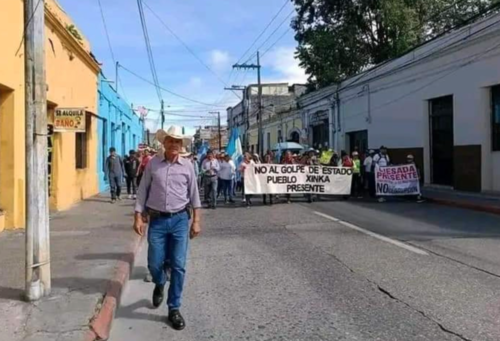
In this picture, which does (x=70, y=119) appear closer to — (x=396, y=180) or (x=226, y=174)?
(x=226, y=174)

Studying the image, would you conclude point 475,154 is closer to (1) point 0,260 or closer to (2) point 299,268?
(2) point 299,268

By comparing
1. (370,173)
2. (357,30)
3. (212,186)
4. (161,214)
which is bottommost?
(212,186)

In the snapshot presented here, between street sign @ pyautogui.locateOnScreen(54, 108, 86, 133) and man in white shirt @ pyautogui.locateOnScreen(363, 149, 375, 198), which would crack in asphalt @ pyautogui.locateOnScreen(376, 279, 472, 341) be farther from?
man in white shirt @ pyautogui.locateOnScreen(363, 149, 375, 198)

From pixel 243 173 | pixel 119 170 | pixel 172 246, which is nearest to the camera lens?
pixel 172 246

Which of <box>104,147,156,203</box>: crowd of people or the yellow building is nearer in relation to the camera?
the yellow building

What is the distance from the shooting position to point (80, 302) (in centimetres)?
616

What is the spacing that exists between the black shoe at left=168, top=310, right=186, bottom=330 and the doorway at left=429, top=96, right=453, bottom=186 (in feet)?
59.7

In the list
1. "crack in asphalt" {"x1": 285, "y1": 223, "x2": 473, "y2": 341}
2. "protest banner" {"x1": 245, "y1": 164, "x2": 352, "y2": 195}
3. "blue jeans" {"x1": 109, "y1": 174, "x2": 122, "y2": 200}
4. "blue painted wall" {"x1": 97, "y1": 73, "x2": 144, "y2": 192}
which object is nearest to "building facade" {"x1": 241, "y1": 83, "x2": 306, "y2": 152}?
"blue painted wall" {"x1": 97, "y1": 73, "x2": 144, "y2": 192}

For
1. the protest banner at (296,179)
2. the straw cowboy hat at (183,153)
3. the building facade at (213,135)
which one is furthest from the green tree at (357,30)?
the building facade at (213,135)

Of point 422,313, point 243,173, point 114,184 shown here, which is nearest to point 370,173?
point 243,173

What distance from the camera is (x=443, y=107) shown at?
22.5m

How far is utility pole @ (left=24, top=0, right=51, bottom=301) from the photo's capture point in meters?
6.19

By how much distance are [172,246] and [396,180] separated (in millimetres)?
15121

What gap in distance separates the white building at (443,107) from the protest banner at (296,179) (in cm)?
436
